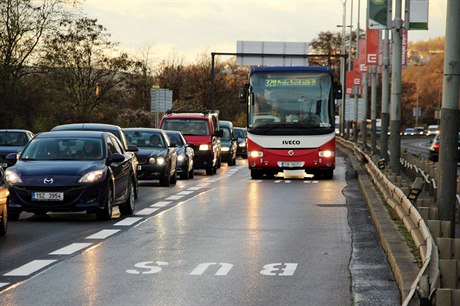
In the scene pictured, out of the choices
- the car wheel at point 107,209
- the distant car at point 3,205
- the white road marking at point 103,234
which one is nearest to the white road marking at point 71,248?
the white road marking at point 103,234

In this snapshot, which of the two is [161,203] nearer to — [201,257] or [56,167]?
[56,167]

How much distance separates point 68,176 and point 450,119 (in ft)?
21.8

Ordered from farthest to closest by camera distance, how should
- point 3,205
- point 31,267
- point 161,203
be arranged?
1. point 161,203
2. point 3,205
3. point 31,267

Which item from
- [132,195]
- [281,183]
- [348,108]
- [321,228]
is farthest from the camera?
[348,108]

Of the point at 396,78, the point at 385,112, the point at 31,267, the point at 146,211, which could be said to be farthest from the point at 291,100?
the point at 31,267

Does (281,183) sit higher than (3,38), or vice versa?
(3,38)

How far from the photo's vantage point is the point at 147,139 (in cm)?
3281

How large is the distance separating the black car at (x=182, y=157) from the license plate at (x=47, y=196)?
15.7m

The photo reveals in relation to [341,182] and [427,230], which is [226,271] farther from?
[341,182]

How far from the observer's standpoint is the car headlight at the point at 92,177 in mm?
19337

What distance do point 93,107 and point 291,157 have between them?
139 ft

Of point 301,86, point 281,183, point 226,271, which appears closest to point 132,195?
point 226,271

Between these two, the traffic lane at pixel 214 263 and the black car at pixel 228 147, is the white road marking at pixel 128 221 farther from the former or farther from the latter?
the black car at pixel 228 147

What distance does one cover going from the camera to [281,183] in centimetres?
3391
